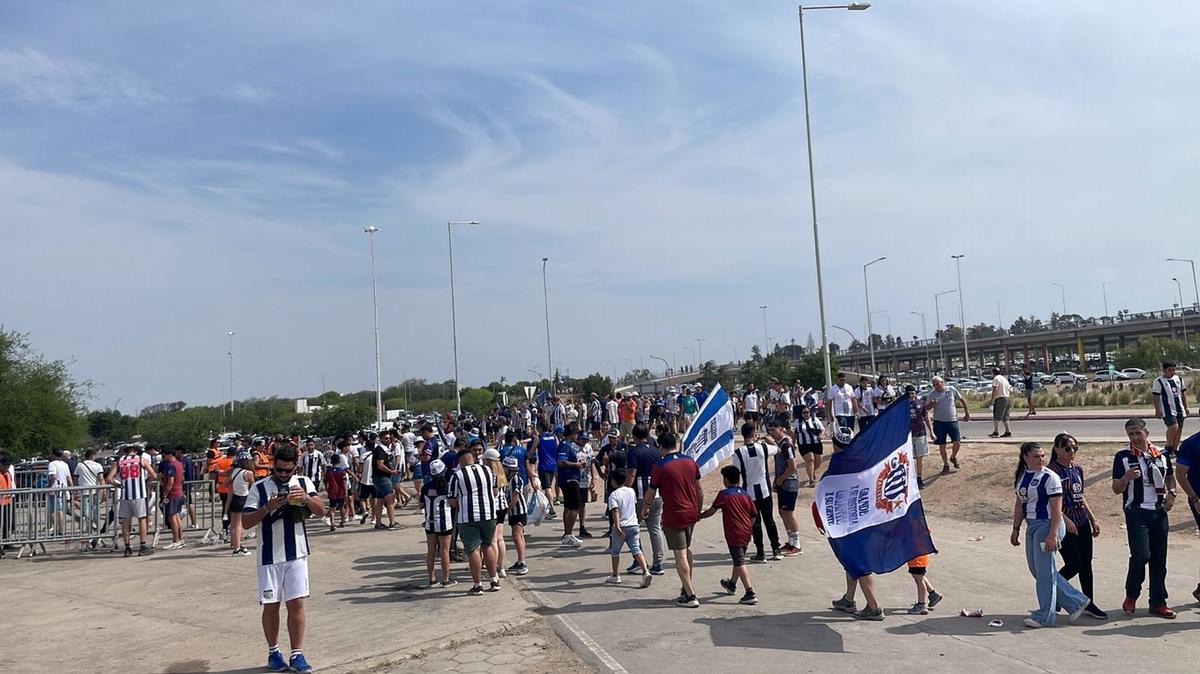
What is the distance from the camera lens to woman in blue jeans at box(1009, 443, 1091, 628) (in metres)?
7.57

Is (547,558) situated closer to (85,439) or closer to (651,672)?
(651,672)

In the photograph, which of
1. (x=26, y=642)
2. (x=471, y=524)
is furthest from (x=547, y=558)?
(x=26, y=642)

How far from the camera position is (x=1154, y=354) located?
70.1m

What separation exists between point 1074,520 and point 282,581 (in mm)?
7110

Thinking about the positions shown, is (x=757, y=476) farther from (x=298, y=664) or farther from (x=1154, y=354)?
(x=1154, y=354)

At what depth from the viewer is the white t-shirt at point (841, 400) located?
19359 mm

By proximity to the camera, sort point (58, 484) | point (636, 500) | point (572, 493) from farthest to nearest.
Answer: point (58, 484) → point (572, 493) → point (636, 500)

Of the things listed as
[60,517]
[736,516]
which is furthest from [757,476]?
[60,517]

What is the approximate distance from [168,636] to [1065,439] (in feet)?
29.7

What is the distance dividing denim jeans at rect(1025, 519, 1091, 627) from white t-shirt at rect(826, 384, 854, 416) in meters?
11.6

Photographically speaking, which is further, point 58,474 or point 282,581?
point 58,474

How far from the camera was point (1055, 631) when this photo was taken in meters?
7.54

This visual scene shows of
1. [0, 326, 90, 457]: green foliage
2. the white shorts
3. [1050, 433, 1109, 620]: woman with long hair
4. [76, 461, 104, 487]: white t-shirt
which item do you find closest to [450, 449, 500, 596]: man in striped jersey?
the white shorts

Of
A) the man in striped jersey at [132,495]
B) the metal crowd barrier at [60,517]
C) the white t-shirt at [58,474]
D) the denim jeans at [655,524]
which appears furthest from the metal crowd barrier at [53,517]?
the denim jeans at [655,524]
